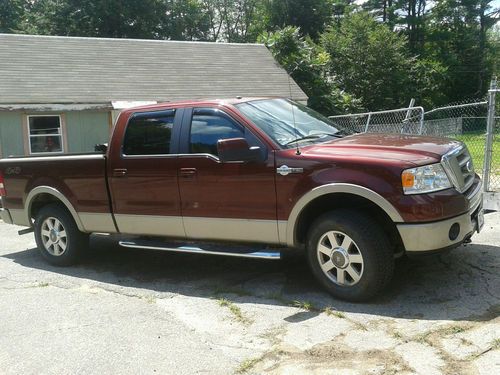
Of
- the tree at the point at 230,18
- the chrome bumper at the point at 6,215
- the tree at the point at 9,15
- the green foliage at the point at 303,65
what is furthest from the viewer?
the tree at the point at 230,18

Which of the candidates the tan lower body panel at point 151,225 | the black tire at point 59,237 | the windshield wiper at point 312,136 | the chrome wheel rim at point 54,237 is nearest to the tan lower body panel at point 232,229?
the tan lower body panel at point 151,225

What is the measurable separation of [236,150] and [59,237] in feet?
9.97

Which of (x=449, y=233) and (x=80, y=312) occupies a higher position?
(x=449, y=233)

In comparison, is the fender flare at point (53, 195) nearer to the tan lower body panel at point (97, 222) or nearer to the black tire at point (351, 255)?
the tan lower body panel at point (97, 222)

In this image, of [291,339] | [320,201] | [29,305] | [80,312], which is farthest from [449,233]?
[29,305]

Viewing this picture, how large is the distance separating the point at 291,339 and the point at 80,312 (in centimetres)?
212

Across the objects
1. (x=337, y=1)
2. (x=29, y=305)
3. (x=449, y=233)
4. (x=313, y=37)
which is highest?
(x=337, y=1)

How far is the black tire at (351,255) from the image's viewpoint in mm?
4711

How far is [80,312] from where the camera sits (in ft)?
17.0

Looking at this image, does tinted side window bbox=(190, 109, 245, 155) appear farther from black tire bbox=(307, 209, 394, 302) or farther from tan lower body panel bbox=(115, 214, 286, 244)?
black tire bbox=(307, 209, 394, 302)

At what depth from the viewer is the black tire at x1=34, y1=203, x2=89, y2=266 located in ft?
22.2

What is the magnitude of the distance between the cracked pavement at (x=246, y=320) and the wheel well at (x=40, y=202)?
2.72 feet

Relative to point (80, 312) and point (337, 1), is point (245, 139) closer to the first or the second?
point (80, 312)

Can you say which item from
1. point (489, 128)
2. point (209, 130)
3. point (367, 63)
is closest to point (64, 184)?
point (209, 130)
